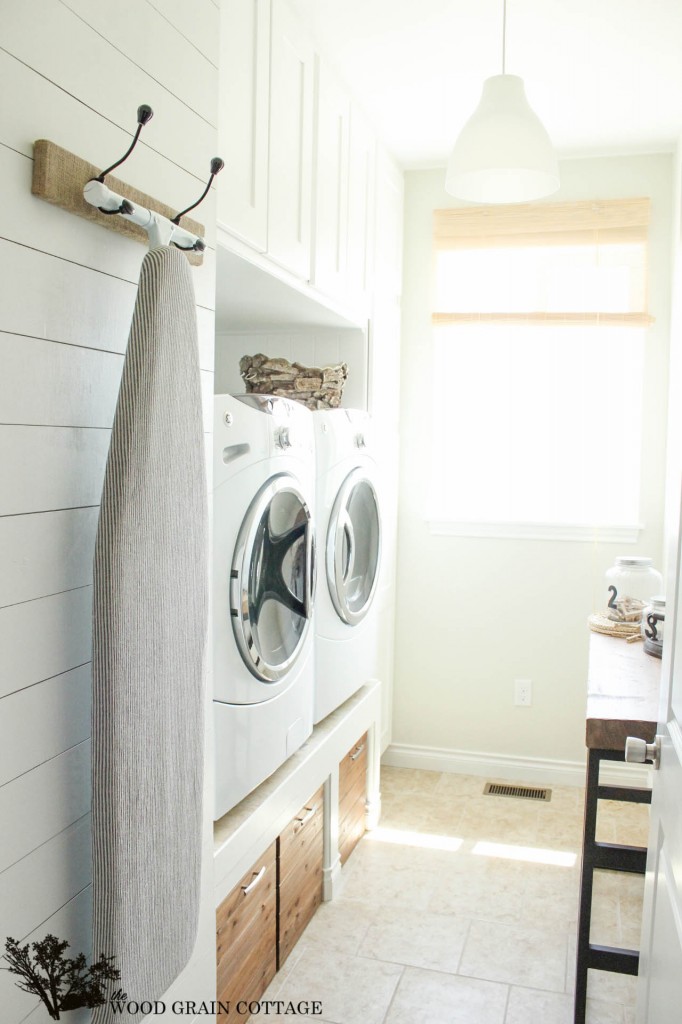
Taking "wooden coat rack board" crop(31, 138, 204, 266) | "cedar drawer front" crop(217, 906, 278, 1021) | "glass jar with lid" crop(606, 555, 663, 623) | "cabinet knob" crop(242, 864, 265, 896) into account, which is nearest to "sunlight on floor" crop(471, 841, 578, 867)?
"glass jar with lid" crop(606, 555, 663, 623)

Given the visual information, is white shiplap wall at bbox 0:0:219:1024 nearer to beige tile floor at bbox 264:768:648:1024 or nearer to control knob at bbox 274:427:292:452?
control knob at bbox 274:427:292:452

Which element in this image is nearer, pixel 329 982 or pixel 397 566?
pixel 329 982

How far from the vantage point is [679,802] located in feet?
3.71

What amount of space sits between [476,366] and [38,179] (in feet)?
9.05

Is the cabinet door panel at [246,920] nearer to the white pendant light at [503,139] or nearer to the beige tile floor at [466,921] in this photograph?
the beige tile floor at [466,921]

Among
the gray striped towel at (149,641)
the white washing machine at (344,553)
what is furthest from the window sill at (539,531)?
the gray striped towel at (149,641)

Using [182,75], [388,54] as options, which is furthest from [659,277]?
[182,75]

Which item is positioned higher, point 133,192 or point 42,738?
point 133,192

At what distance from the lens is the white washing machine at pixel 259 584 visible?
1.77 meters

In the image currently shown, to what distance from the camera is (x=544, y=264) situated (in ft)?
11.6

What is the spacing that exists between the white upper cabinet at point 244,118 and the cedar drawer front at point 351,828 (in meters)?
1.82

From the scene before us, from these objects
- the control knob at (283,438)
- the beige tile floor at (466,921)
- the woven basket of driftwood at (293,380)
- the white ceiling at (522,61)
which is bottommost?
the beige tile floor at (466,921)

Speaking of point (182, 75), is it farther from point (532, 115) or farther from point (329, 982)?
point (329, 982)

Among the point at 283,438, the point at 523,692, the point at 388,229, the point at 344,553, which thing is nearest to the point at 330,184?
the point at 388,229
